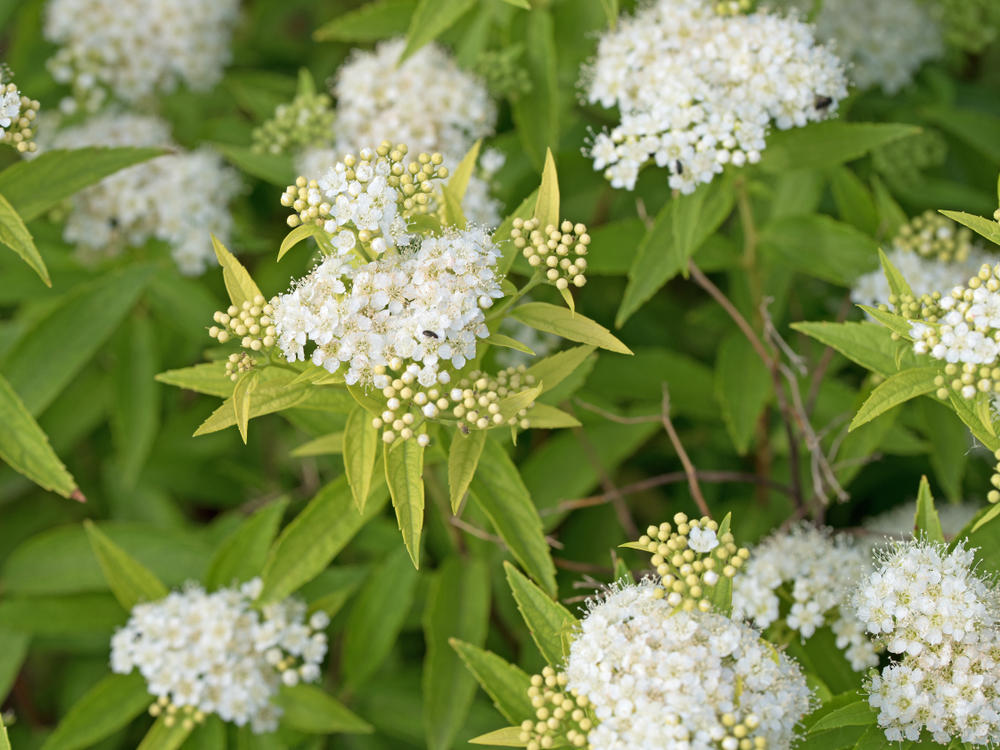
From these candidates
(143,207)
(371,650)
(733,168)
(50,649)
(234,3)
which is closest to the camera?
(733,168)

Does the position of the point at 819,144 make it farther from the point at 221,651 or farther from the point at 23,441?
the point at 23,441

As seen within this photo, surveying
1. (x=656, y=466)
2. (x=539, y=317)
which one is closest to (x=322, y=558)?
(x=539, y=317)

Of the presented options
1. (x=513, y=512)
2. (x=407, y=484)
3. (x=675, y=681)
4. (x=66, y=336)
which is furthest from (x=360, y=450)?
(x=66, y=336)

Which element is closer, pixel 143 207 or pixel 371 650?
pixel 371 650

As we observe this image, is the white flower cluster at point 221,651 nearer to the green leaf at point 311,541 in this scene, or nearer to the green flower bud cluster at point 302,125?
the green leaf at point 311,541

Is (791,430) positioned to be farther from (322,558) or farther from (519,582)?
(322,558)

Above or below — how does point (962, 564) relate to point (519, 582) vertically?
above
